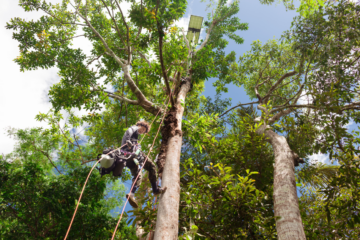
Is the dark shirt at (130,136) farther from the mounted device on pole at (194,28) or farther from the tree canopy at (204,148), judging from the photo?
the mounted device on pole at (194,28)

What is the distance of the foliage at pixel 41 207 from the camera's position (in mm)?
4641

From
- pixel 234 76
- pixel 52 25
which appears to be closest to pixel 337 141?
pixel 234 76

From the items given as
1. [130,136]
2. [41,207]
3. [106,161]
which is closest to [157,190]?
[106,161]

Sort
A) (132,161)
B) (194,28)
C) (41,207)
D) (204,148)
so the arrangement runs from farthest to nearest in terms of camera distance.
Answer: (194,28) → (204,148) → (41,207) → (132,161)

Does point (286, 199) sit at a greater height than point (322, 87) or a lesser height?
lesser

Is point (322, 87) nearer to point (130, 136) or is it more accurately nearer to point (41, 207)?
point (130, 136)

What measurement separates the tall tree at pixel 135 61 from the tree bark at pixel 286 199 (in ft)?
4.65

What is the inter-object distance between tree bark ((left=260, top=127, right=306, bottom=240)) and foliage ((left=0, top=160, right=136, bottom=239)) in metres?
3.66

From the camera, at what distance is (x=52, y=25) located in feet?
21.8

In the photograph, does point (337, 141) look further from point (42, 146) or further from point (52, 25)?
point (42, 146)

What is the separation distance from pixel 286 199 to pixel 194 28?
10473 mm

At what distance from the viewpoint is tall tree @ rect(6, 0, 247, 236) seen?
332cm

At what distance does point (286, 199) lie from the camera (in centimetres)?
282

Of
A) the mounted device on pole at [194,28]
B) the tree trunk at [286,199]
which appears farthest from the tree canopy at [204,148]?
the mounted device on pole at [194,28]
